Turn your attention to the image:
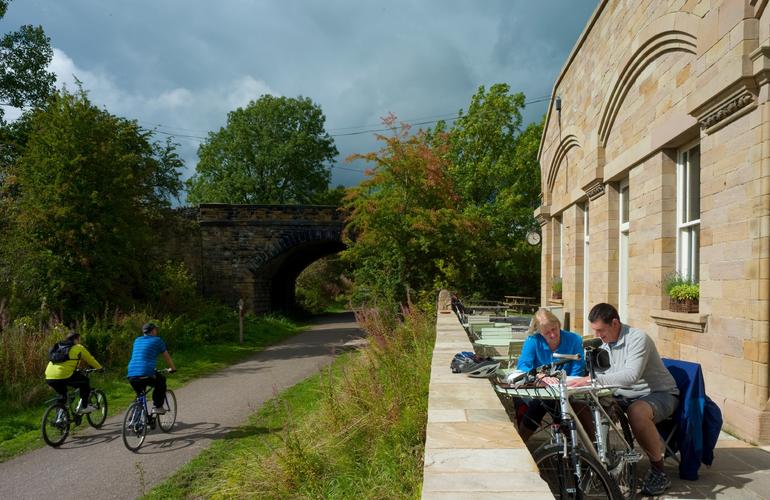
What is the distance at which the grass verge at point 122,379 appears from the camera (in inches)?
303

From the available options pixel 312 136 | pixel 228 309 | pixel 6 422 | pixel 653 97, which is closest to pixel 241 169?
pixel 312 136

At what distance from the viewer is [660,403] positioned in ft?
11.9

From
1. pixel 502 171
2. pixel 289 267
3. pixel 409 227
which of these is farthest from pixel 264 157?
pixel 409 227

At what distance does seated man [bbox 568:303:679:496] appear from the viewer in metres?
3.49

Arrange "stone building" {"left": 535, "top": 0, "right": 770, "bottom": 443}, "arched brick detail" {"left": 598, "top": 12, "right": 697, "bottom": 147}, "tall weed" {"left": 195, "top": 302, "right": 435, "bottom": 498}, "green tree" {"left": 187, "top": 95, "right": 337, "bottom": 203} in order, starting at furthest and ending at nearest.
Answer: "green tree" {"left": 187, "top": 95, "right": 337, "bottom": 203}
"arched brick detail" {"left": 598, "top": 12, "right": 697, "bottom": 147}
"stone building" {"left": 535, "top": 0, "right": 770, "bottom": 443}
"tall weed" {"left": 195, "top": 302, "right": 435, "bottom": 498}

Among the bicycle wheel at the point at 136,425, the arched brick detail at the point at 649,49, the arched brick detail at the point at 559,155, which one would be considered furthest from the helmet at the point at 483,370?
the arched brick detail at the point at 559,155

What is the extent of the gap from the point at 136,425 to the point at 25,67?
2076cm

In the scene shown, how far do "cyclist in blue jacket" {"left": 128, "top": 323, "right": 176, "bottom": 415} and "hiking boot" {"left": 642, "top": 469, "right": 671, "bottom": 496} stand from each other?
6492 mm

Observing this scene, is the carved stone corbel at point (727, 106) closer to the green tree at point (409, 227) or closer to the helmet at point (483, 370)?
the helmet at point (483, 370)

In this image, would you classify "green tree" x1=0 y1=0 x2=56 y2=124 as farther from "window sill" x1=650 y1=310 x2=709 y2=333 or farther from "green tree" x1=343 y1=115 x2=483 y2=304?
"window sill" x1=650 y1=310 x2=709 y2=333

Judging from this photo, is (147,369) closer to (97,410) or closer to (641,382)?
(97,410)

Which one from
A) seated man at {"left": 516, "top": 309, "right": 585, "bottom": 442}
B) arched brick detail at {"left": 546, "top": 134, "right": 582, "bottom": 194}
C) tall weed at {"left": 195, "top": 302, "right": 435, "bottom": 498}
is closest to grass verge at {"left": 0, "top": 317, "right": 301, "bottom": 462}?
tall weed at {"left": 195, "top": 302, "right": 435, "bottom": 498}

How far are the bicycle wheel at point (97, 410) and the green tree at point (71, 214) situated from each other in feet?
16.9

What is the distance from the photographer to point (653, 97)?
22.1ft
